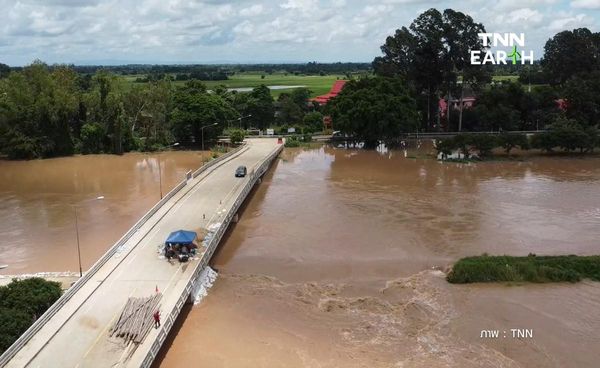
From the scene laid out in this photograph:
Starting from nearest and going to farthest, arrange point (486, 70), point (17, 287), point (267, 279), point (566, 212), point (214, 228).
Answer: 1. point (17, 287)
2. point (267, 279)
3. point (214, 228)
4. point (566, 212)
5. point (486, 70)

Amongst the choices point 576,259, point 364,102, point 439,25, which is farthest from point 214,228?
point 439,25

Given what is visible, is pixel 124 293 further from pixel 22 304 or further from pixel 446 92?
pixel 446 92

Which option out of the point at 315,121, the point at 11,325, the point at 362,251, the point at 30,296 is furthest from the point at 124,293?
the point at 315,121

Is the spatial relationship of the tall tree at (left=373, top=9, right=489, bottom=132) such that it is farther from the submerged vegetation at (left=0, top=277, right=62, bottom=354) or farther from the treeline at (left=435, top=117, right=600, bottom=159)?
the submerged vegetation at (left=0, top=277, right=62, bottom=354)

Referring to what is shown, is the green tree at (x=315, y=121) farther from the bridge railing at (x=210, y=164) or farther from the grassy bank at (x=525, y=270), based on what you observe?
the grassy bank at (x=525, y=270)

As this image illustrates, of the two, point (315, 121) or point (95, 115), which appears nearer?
point (95, 115)

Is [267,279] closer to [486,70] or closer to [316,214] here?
[316,214]

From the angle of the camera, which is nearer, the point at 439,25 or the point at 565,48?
the point at 439,25
